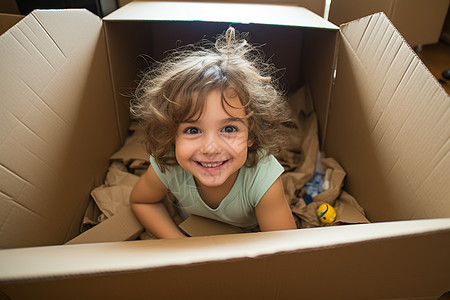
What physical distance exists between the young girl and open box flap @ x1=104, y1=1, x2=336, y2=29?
0.13m

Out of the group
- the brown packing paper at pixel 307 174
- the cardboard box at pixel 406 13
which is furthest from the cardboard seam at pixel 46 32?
the cardboard box at pixel 406 13

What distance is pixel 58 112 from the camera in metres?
0.69

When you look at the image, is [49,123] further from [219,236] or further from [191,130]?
[219,236]

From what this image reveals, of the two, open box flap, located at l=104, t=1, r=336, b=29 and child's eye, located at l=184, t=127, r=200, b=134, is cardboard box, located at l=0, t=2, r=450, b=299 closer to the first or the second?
open box flap, located at l=104, t=1, r=336, b=29

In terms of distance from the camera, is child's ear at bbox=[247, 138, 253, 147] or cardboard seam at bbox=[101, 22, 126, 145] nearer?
child's ear at bbox=[247, 138, 253, 147]

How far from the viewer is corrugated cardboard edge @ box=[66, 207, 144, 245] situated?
715 mm

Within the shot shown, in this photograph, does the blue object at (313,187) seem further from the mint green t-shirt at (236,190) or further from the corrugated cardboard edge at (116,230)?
the corrugated cardboard edge at (116,230)

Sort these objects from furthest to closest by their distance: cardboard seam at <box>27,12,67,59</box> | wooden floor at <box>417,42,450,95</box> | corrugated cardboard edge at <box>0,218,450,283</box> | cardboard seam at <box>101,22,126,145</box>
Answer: wooden floor at <box>417,42,450,95</box> < cardboard seam at <box>101,22,126,145</box> < cardboard seam at <box>27,12,67,59</box> < corrugated cardboard edge at <box>0,218,450,283</box>

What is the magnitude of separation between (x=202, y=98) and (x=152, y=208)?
1.03 feet

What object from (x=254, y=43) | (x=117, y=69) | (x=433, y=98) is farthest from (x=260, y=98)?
(x=254, y=43)

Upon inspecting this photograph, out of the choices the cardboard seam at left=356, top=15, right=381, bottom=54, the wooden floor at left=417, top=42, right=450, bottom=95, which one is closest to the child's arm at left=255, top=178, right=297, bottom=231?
the cardboard seam at left=356, top=15, right=381, bottom=54

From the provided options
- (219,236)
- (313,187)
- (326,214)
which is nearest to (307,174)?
(313,187)

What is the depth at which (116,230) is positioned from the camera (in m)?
0.76

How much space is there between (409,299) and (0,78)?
0.67 m
